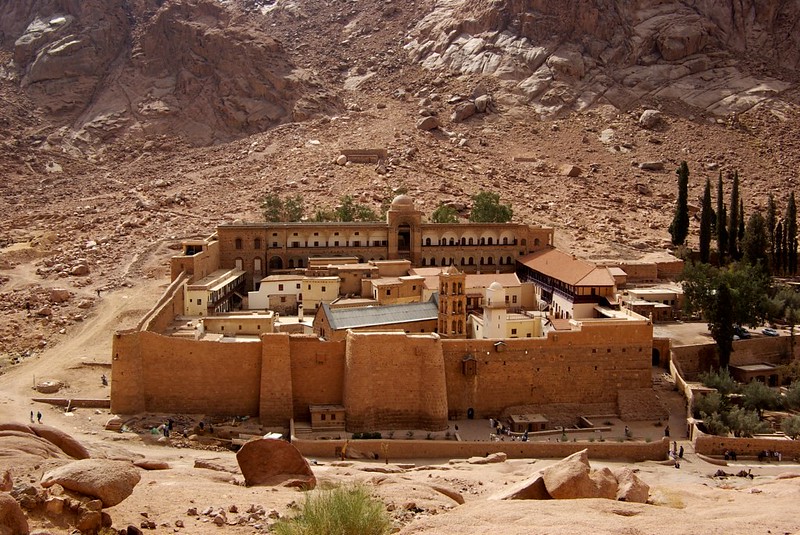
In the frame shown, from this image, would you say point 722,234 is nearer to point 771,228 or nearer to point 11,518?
point 771,228

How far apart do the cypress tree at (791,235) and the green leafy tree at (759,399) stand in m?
18.6

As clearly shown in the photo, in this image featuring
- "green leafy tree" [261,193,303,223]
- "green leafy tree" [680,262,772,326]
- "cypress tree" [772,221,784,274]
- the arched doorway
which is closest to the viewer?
"green leafy tree" [680,262,772,326]

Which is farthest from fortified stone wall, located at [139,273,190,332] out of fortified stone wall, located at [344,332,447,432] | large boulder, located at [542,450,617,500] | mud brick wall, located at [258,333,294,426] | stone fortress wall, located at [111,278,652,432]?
large boulder, located at [542,450,617,500]

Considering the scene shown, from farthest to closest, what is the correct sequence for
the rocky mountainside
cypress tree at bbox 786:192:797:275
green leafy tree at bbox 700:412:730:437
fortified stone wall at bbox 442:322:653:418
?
the rocky mountainside
cypress tree at bbox 786:192:797:275
fortified stone wall at bbox 442:322:653:418
green leafy tree at bbox 700:412:730:437

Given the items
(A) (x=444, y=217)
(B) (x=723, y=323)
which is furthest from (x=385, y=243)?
(B) (x=723, y=323)

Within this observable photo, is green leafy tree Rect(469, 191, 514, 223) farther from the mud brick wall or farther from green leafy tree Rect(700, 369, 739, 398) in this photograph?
the mud brick wall

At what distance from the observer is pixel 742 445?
2684cm

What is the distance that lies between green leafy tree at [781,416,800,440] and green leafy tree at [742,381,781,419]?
8.54 feet

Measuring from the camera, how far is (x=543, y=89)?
78375 millimetres

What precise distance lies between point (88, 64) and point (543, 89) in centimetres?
4328

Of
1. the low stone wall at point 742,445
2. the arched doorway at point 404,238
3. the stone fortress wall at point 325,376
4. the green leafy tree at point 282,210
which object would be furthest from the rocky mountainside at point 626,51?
the low stone wall at point 742,445

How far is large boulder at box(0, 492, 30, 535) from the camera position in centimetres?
1120

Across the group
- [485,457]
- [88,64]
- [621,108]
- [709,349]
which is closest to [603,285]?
[709,349]

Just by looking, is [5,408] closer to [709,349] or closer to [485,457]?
[485,457]
